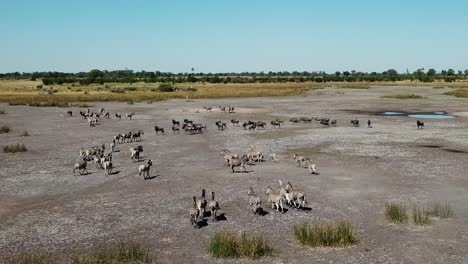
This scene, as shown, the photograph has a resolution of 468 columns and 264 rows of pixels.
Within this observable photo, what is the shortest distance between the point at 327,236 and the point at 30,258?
1000cm

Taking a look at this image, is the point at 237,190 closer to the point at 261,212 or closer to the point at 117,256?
the point at 261,212

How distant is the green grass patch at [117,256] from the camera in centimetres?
1592

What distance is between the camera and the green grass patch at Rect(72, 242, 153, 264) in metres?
15.9

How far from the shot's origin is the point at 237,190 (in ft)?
86.6

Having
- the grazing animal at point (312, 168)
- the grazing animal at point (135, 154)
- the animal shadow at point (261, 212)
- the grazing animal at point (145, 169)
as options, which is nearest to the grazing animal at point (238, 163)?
the grazing animal at point (312, 168)

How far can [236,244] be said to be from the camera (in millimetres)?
17156

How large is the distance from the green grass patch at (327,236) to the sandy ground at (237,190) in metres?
0.38

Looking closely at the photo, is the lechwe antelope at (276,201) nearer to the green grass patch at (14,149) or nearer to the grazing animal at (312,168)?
the grazing animal at (312,168)

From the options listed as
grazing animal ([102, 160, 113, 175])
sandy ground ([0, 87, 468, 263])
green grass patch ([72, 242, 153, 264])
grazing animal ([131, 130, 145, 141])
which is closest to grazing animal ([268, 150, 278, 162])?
sandy ground ([0, 87, 468, 263])

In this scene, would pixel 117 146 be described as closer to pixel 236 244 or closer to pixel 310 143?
pixel 310 143

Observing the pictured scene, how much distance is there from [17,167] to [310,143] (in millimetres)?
23159

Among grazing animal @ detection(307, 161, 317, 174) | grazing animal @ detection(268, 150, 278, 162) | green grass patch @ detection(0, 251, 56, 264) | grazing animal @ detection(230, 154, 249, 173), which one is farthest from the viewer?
grazing animal @ detection(268, 150, 278, 162)

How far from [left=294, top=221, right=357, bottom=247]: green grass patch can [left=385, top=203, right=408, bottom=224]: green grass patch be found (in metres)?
2.85

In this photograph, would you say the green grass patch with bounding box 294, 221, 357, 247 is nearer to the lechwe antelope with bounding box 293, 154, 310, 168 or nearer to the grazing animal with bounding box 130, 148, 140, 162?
the lechwe antelope with bounding box 293, 154, 310, 168
